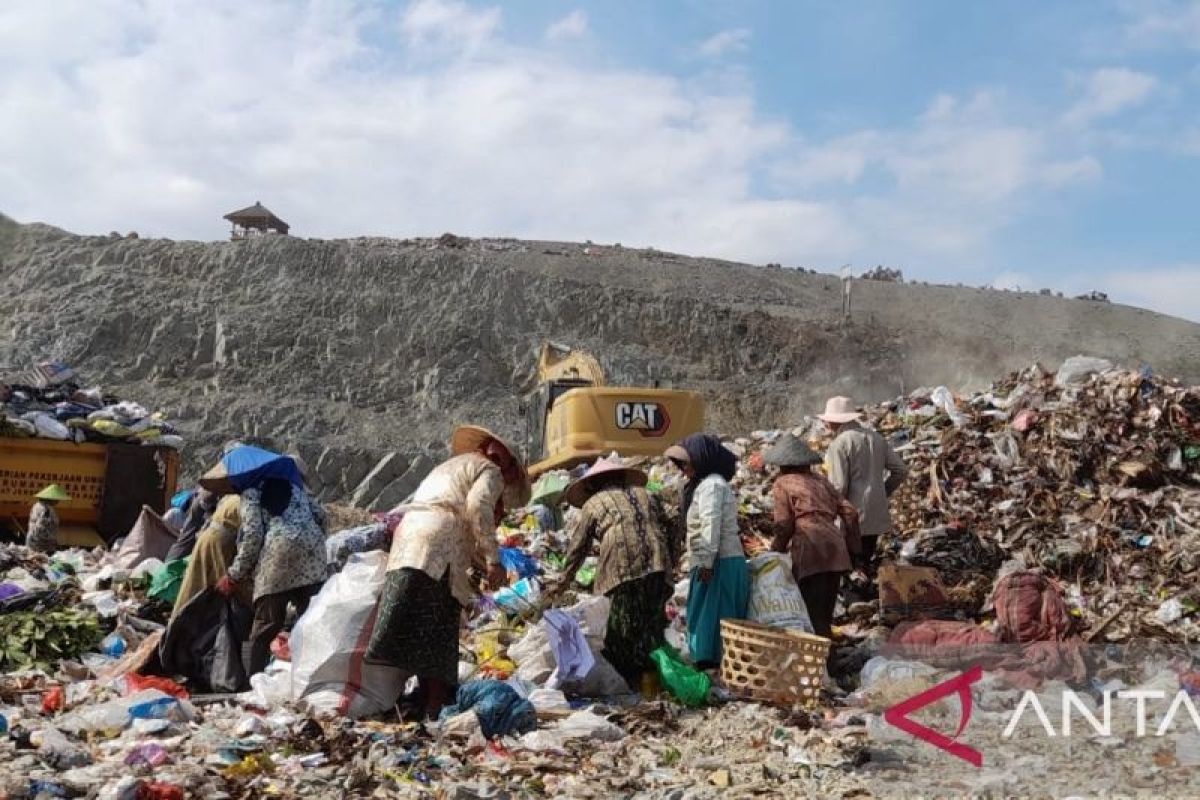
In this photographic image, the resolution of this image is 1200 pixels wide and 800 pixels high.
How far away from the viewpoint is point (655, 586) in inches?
206

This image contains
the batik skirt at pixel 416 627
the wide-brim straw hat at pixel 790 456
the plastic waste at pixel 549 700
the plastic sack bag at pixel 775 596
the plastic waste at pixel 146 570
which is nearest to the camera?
the batik skirt at pixel 416 627

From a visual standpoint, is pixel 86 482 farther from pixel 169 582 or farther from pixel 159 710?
pixel 159 710

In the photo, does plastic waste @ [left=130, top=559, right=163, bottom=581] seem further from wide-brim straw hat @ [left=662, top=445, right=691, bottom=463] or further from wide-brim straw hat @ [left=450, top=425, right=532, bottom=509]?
wide-brim straw hat @ [left=662, top=445, right=691, bottom=463]

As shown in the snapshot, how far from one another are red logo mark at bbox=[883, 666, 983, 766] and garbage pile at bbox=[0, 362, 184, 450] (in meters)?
8.02

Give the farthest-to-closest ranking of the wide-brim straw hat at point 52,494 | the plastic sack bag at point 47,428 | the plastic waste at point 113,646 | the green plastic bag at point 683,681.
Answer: the plastic sack bag at point 47,428
the wide-brim straw hat at point 52,494
the plastic waste at point 113,646
the green plastic bag at point 683,681

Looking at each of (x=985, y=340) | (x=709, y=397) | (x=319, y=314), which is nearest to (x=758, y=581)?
(x=709, y=397)

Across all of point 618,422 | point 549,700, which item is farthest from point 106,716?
point 618,422

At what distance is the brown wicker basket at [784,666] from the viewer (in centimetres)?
482

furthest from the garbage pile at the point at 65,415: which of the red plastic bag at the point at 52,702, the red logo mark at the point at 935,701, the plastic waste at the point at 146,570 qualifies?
the red logo mark at the point at 935,701

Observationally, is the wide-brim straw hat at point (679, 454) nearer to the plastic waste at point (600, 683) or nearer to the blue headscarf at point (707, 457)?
the blue headscarf at point (707, 457)

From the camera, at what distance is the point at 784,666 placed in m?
4.82

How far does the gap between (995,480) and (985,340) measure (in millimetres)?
29189

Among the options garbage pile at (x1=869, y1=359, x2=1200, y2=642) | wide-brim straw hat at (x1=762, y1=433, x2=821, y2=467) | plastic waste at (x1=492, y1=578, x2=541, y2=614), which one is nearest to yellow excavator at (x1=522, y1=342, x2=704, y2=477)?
garbage pile at (x1=869, y1=359, x2=1200, y2=642)

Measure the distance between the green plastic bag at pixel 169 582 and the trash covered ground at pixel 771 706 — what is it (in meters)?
0.17
